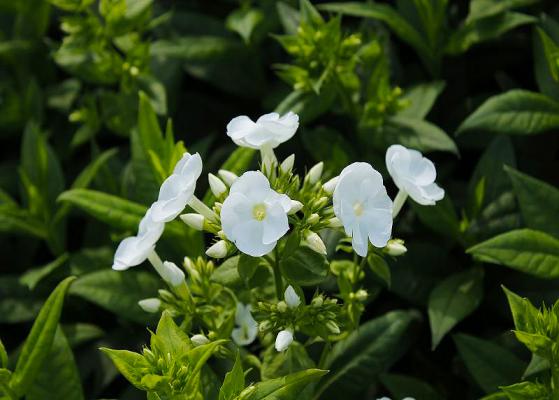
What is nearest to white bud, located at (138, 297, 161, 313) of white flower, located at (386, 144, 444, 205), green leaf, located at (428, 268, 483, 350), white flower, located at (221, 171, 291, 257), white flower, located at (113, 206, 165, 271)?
white flower, located at (113, 206, 165, 271)

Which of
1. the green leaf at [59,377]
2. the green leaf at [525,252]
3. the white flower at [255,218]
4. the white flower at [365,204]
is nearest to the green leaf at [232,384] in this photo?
the white flower at [255,218]

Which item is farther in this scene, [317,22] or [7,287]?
[7,287]

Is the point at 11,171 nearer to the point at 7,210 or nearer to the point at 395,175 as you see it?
the point at 7,210

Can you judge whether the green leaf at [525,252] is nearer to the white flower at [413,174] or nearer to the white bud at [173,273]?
the white flower at [413,174]

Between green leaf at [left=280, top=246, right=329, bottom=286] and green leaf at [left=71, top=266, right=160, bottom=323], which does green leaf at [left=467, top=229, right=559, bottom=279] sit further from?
green leaf at [left=71, top=266, right=160, bottom=323]

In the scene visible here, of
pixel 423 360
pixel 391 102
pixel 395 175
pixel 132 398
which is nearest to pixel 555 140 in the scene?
pixel 391 102

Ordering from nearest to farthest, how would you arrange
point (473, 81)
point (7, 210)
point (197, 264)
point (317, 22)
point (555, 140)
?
point (197, 264)
point (317, 22)
point (7, 210)
point (555, 140)
point (473, 81)

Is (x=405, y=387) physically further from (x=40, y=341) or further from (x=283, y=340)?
(x=40, y=341)
